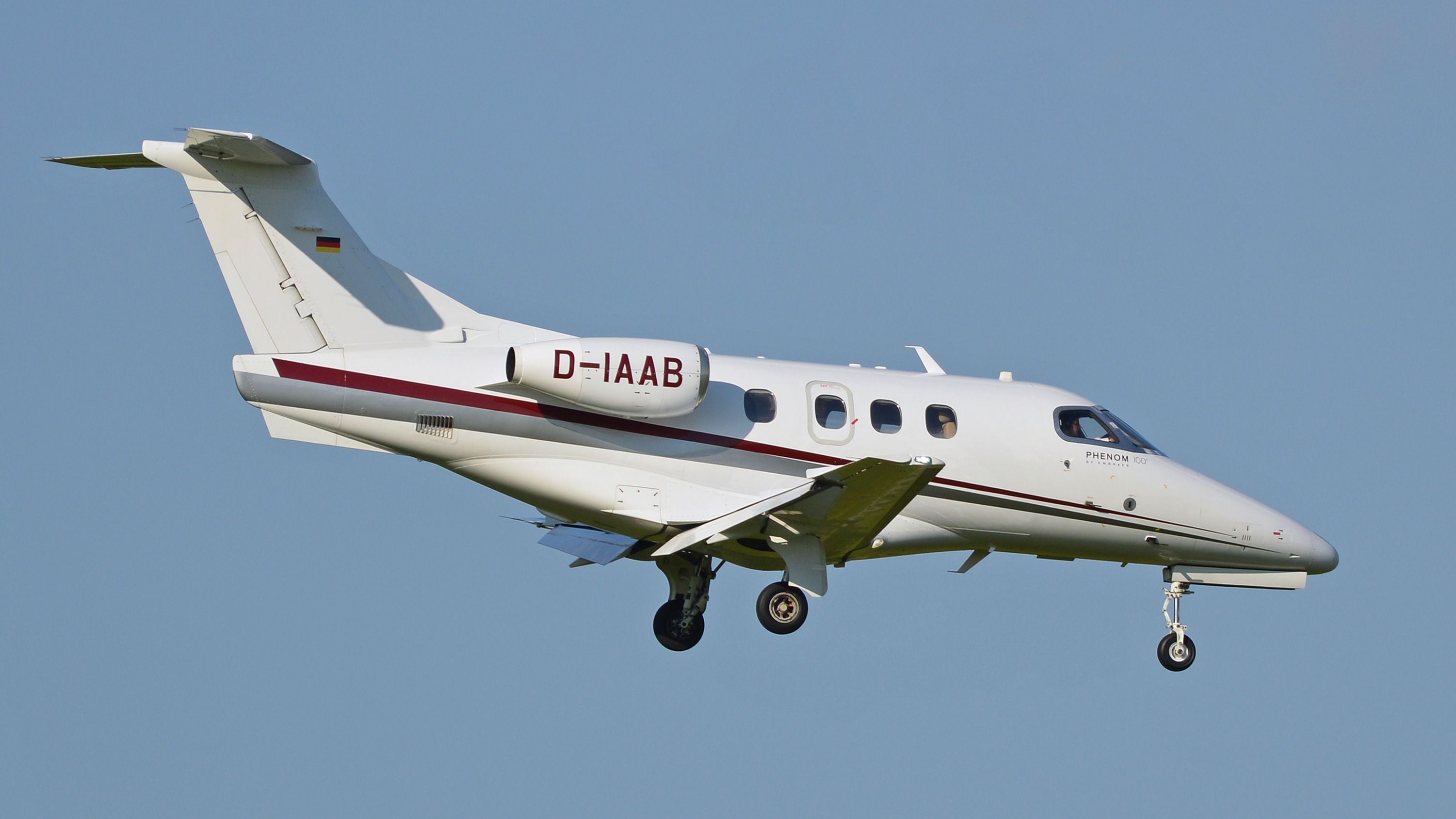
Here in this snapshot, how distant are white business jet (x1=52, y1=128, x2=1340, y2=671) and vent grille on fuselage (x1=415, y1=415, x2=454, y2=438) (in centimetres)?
2

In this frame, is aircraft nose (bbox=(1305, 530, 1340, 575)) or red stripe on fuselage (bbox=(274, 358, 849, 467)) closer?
red stripe on fuselage (bbox=(274, 358, 849, 467))

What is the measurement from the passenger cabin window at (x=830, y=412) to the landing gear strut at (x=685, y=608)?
3.09m

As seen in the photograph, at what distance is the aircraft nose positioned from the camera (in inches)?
896

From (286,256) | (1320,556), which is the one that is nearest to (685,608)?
(286,256)

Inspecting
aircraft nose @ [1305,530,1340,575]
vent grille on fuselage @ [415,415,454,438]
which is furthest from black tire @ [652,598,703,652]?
aircraft nose @ [1305,530,1340,575]

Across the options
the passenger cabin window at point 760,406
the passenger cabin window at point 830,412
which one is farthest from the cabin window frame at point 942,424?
the passenger cabin window at point 760,406

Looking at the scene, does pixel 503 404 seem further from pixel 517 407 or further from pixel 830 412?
pixel 830 412

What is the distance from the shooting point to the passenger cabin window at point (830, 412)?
20.2 m

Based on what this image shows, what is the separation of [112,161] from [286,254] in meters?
2.10

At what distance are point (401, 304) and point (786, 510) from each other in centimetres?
507

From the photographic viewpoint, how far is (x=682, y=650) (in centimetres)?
2247

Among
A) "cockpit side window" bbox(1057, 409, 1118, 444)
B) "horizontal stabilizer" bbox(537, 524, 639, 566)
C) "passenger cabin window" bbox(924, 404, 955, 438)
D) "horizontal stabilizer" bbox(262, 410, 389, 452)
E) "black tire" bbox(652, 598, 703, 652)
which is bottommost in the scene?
"black tire" bbox(652, 598, 703, 652)

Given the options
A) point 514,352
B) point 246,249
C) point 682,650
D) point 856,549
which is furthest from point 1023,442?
point 246,249

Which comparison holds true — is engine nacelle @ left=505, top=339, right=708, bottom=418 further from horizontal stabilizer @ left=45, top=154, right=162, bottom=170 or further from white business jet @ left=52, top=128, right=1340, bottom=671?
horizontal stabilizer @ left=45, top=154, right=162, bottom=170
